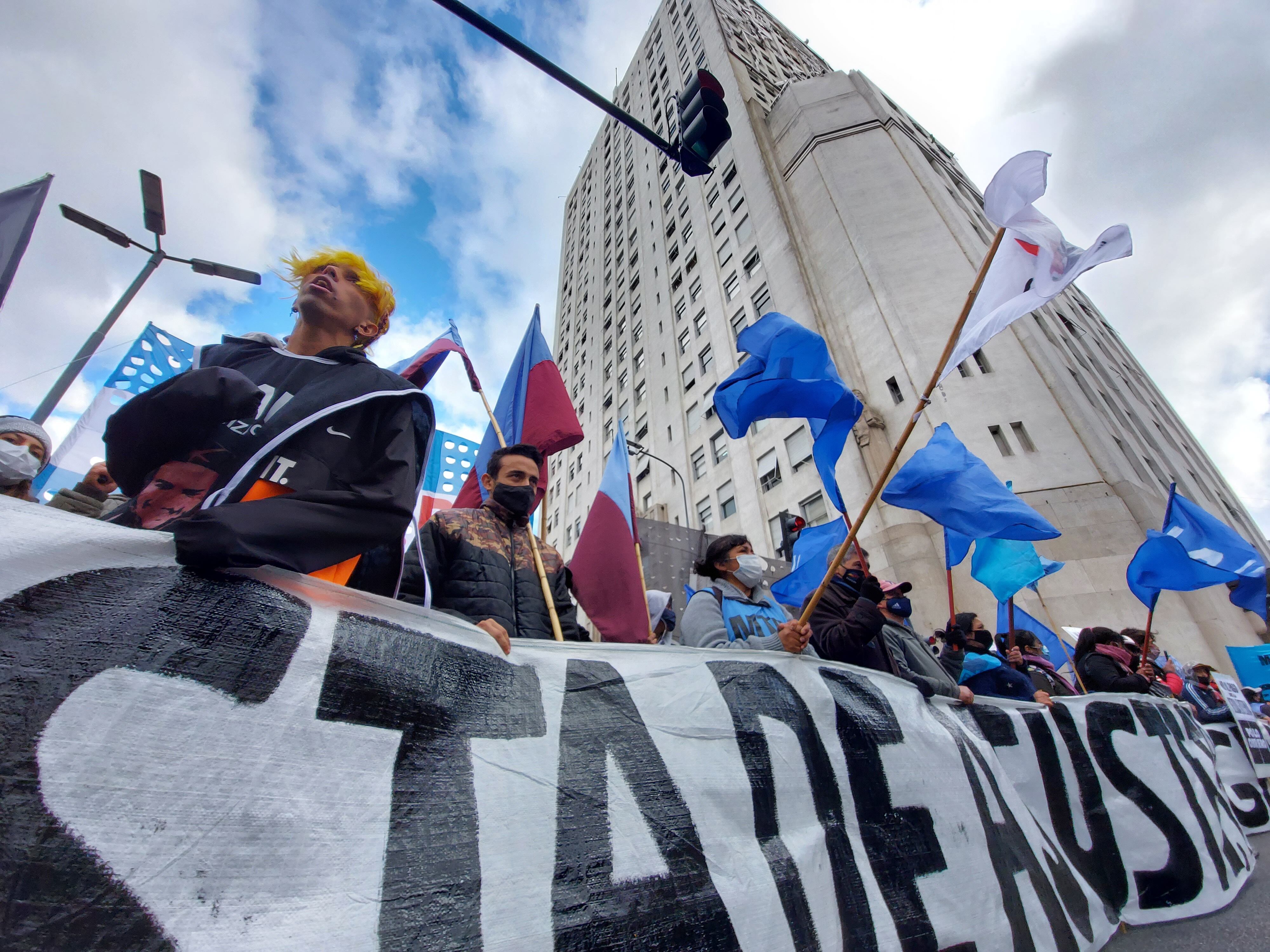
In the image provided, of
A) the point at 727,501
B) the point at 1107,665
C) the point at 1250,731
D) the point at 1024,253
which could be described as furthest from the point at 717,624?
the point at 727,501

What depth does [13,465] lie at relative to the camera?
231 cm

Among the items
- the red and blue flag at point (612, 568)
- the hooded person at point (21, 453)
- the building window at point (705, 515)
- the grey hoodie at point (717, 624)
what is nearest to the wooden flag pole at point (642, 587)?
the red and blue flag at point (612, 568)

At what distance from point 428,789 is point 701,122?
4.75 metres

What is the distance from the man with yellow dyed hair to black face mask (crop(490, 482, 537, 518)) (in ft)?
2.62

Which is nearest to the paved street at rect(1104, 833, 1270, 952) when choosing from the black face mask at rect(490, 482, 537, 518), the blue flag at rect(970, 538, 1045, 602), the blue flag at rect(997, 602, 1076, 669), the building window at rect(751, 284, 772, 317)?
the blue flag at rect(970, 538, 1045, 602)

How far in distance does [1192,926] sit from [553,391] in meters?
4.41

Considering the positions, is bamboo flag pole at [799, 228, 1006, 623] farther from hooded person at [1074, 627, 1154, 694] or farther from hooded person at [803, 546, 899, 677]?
hooded person at [1074, 627, 1154, 694]

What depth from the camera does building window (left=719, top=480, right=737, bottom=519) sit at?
1931 cm

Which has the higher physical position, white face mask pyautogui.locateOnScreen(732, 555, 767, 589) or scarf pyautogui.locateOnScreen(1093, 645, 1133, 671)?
white face mask pyautogui.locateOnScreen(732, 555, 767, 589)

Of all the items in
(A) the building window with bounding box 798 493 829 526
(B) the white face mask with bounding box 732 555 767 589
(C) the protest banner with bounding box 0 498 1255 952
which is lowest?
(C) the protest banner with bounding box 0 498 1255 952

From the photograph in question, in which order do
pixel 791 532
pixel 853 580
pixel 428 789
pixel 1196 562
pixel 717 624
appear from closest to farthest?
pixel 428 789 → pixel 717 624 → pixel 853 580 → pixel 1196 562 → pixel 791 532

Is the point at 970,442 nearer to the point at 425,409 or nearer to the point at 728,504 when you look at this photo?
the point at 728,504

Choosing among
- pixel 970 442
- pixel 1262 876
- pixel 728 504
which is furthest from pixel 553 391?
pixel 728 504

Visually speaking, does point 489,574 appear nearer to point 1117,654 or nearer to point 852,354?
point 1117,654
